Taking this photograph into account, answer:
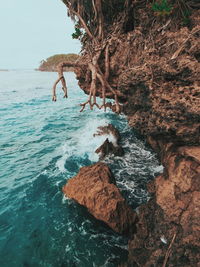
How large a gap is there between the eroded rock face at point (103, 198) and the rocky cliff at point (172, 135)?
0.87 meters

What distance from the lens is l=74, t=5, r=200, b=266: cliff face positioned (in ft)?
11.7

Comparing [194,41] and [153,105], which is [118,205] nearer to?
[153,105]

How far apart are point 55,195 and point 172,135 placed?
5.24 metres

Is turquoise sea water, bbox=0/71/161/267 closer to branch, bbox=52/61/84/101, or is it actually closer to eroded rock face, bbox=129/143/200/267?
eroded rock face, bbox=129/143/200/267

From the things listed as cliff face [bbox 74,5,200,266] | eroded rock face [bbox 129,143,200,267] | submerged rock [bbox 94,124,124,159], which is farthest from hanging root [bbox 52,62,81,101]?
submerged rock [bbox 94,124,124,159]

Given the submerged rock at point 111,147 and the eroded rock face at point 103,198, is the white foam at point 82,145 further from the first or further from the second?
the eroded rock face at point 103,198

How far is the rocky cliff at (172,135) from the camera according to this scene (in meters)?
3.57

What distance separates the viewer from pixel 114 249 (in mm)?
5102

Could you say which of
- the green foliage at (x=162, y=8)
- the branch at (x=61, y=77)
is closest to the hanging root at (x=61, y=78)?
the branch at (x=61, y=77)

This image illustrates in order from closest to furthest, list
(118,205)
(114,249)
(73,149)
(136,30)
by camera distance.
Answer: (114,249), (118,205), (136,30), (73,149)

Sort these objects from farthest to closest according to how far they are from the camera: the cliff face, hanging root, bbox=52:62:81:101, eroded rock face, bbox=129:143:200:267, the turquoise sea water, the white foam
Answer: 1. the white foam
2. hanging root, bbox=52:62:81:101
3. the turquoise sea water
4. the cliff face
5. eroded rock face, bbox=129:143:200:267

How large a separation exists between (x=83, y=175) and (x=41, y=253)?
266 centimetres

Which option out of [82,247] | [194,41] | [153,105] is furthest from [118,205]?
[194,41]

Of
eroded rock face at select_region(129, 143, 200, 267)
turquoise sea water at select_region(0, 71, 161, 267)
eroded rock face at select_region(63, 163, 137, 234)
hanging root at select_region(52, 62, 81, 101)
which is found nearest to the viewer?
eroded rock face at select_region(129, 143, 200, 267)
